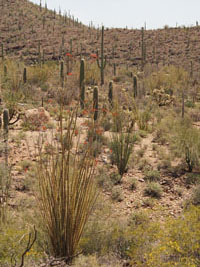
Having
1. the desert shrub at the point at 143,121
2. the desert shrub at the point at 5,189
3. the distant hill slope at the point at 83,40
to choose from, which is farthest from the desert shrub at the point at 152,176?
the distant hill slope at the point at 83,40

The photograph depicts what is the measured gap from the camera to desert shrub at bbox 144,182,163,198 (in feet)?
22.5

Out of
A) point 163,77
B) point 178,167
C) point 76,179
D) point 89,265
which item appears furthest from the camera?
point 163,77

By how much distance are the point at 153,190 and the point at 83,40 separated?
37.3 m

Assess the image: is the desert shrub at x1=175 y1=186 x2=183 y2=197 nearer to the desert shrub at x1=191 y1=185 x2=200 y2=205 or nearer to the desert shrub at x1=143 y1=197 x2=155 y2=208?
the desert shrub at x1=191 y1=185 x2=200 y2=205

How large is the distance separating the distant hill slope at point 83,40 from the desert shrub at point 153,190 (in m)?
24.9

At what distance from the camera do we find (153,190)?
6.90 m

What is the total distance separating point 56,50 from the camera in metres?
37.4

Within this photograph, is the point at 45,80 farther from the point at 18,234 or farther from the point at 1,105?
the point at 18,234

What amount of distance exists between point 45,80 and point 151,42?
2181 centimetres

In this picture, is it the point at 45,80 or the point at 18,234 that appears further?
the point at 45,80

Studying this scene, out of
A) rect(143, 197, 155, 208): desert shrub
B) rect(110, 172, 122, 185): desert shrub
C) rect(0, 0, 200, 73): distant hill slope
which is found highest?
rect(0, 0, 200, 73): distant hill slope

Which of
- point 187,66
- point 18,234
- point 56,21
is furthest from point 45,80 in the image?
point 56,21

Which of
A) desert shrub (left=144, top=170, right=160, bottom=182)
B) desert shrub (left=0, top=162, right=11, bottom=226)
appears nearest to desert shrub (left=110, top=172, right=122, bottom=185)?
desert shrub (left=144, top=170, right=160, bottom=182)

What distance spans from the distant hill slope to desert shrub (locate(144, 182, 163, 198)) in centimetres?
2486
